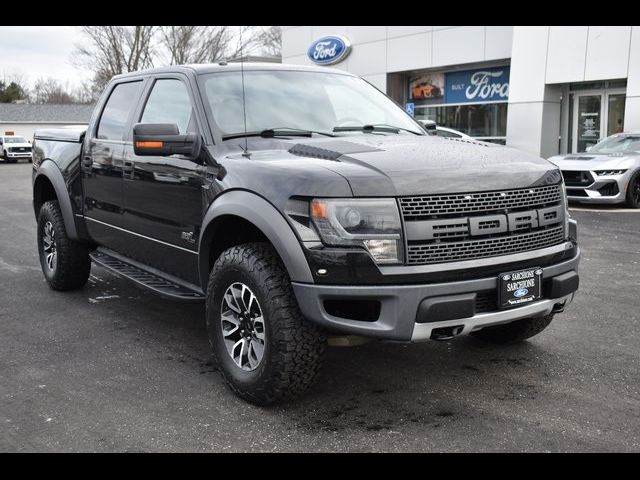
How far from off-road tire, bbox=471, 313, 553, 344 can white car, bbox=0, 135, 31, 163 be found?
3845 centimetres

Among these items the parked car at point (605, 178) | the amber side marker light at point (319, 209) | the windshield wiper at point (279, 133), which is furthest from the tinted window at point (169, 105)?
the parked car at point (605, 178)

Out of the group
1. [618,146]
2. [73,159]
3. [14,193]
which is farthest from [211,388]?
[14,193]

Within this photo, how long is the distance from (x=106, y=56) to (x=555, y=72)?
42580 millimetres

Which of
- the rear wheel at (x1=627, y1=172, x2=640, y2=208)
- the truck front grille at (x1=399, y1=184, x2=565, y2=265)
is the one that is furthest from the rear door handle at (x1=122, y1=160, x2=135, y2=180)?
the rear wheel at (x1=627, y1=172, x2=640, y2=208)

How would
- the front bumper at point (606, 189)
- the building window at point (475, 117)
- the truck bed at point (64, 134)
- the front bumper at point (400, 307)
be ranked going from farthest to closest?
the building window at point (475, 117) < the front bumper at point (606, 189) < the truck bed at point (64, 134) < the front bumper at point (400, 307)

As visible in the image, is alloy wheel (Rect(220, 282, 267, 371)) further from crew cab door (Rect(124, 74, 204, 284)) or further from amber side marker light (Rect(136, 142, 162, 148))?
amber side marker light (Rect(136, 142, 162, 148))

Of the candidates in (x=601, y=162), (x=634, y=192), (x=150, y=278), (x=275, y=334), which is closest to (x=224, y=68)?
(x=150, y=278)

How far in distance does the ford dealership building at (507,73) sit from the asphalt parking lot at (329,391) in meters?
13.7

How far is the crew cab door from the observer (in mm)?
4305

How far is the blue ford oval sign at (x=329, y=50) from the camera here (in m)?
25.2

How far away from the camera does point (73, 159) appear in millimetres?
5938

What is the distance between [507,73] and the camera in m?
21.4

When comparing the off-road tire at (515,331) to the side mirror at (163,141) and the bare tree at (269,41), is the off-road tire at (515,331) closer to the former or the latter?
the side mirror at (163,141)

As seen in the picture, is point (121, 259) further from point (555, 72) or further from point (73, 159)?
point (555, 72)
